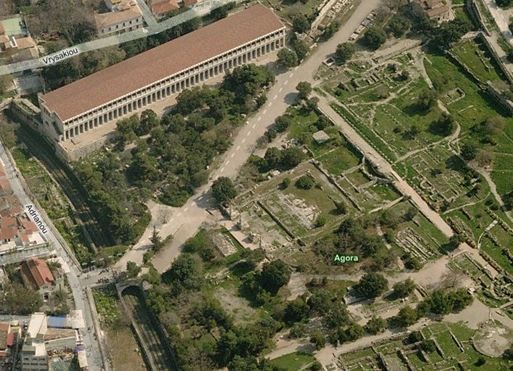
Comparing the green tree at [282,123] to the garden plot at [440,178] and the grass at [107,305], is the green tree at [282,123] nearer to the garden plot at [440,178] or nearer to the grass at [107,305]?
the garden plot at [440,178]

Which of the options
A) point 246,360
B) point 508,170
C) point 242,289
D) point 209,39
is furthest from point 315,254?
point 209,39

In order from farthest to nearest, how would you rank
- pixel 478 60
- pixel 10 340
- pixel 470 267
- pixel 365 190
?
1. pixel 478 60
2. pixel 365 190
3. pixel 470 267
4. pixel 10 340

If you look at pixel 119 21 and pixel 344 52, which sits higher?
pixel 119 21

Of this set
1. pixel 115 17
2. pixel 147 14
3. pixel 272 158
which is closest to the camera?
pixel 272 158

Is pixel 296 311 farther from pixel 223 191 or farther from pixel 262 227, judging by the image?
pixel 223 191

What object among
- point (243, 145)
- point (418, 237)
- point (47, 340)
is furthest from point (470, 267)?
point (47, 340)

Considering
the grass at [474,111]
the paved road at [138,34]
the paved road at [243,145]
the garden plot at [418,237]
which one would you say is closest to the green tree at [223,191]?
A: the paved road at [243,145]
